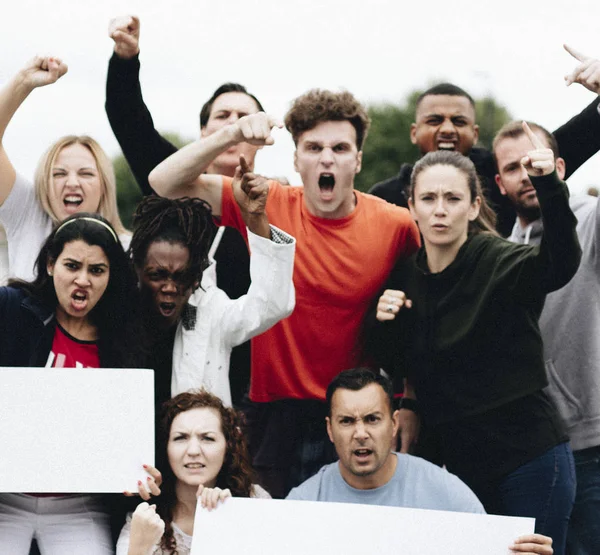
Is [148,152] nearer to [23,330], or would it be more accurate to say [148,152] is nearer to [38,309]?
[38,309]

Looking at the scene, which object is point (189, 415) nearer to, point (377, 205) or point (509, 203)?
point (377, 205)

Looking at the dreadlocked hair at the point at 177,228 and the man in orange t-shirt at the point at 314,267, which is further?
the man in orange t-shirt at the point at 314,267

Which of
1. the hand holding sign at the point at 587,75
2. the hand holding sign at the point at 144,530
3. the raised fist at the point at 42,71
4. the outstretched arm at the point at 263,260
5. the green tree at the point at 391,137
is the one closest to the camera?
the hand holding sign at the point at 144,530

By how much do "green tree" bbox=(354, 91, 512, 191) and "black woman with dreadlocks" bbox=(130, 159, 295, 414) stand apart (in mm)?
40260

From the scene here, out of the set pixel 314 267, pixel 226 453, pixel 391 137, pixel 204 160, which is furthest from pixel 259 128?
pixel 391 137

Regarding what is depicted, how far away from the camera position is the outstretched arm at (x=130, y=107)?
509cm

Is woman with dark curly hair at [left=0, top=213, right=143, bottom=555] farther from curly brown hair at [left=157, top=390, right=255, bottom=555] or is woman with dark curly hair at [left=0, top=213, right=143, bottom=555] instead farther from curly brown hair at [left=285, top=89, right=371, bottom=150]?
curly brown hair at [left=285, top=89, right=371, bottom=150]

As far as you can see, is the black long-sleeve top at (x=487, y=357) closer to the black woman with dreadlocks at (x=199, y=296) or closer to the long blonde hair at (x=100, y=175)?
the black woman with dreadlocks at (x=199, y=296)

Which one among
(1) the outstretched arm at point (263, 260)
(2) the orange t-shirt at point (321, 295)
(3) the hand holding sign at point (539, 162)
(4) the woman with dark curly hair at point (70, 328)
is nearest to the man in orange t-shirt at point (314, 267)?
(2) the orange t-shirt at point (321, 295)

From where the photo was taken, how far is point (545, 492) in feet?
14.7

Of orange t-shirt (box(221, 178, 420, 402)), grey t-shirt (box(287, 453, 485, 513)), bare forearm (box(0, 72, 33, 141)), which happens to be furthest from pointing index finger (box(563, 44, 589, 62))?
bare forearm (box(0, 72, 33, 141))

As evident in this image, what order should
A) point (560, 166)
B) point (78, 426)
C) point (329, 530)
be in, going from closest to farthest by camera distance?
point (329, 530) → point (78, 426) → point (560, 166)

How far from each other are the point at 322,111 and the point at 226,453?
179 cm

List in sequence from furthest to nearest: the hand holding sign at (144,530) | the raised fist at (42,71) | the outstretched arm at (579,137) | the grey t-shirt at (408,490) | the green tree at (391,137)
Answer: the green tree at (391,137) < the outstretched arm at (579,137) < the raised fist at (42,71) < the grey t-shirt at (408,490) < the hand holding sign at (144,530)
